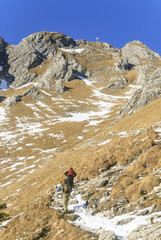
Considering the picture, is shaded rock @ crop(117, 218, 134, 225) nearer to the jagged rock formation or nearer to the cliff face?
the cliff face

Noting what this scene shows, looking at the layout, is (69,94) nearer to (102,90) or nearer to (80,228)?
(102,90)

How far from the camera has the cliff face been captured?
28.9 ft

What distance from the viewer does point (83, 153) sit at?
2430 cm

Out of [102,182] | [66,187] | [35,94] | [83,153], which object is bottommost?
[102,182]

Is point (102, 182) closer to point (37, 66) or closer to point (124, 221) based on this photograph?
point (124, 221)

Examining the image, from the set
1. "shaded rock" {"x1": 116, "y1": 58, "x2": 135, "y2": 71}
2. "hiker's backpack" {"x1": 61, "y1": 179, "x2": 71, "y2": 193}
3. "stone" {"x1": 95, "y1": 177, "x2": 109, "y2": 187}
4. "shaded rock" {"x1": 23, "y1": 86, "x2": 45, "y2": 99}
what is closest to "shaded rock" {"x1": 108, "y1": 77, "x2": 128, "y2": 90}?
"shaded rock" {"x1": 116, "y1": 58, "x2": 135, "y2": 71}

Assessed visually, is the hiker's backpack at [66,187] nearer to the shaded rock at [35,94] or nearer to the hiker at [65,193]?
the hiker at [65,193]

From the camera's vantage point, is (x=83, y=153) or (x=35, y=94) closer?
(x=83, y=153)

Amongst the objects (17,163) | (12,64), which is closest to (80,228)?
(17,163)

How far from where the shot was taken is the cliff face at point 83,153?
8.81m

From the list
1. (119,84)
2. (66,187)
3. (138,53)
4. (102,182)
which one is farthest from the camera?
(138,53)

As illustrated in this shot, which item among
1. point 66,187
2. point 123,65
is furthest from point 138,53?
point 66,187

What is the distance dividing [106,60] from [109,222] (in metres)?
206

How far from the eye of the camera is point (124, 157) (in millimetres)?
14164
